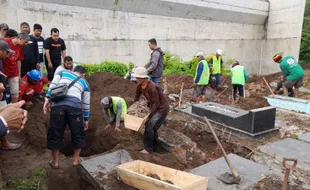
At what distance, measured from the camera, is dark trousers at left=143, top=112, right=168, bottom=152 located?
15.4 ft

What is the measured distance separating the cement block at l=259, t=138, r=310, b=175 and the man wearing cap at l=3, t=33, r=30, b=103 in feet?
16.0

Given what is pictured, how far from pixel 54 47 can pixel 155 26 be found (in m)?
6.82

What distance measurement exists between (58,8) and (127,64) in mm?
3761

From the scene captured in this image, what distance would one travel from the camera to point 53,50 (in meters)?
6.85

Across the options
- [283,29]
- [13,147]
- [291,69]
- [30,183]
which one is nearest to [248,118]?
[291,69]

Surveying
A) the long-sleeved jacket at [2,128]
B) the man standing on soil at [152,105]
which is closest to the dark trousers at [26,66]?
the man standing on soil at [152,105]

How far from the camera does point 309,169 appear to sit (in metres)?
4.14

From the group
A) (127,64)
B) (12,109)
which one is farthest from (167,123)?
(127,64)

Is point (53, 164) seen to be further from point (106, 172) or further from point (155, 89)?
point (155, 89)

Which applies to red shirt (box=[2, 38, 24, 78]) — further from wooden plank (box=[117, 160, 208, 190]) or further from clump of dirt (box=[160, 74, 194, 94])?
clump of dirt (box=[160, 74, 194, 94])

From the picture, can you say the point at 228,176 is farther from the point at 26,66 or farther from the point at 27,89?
the point at 26,66

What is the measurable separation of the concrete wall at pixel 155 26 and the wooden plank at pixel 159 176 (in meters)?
7.33

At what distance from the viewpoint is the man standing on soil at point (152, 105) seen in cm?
453

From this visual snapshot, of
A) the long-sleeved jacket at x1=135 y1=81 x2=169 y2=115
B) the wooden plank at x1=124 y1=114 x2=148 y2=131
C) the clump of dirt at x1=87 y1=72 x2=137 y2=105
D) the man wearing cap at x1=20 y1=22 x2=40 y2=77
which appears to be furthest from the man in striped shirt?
the clump of dirt at x1=87 y1=72 x2=137 y2=105
